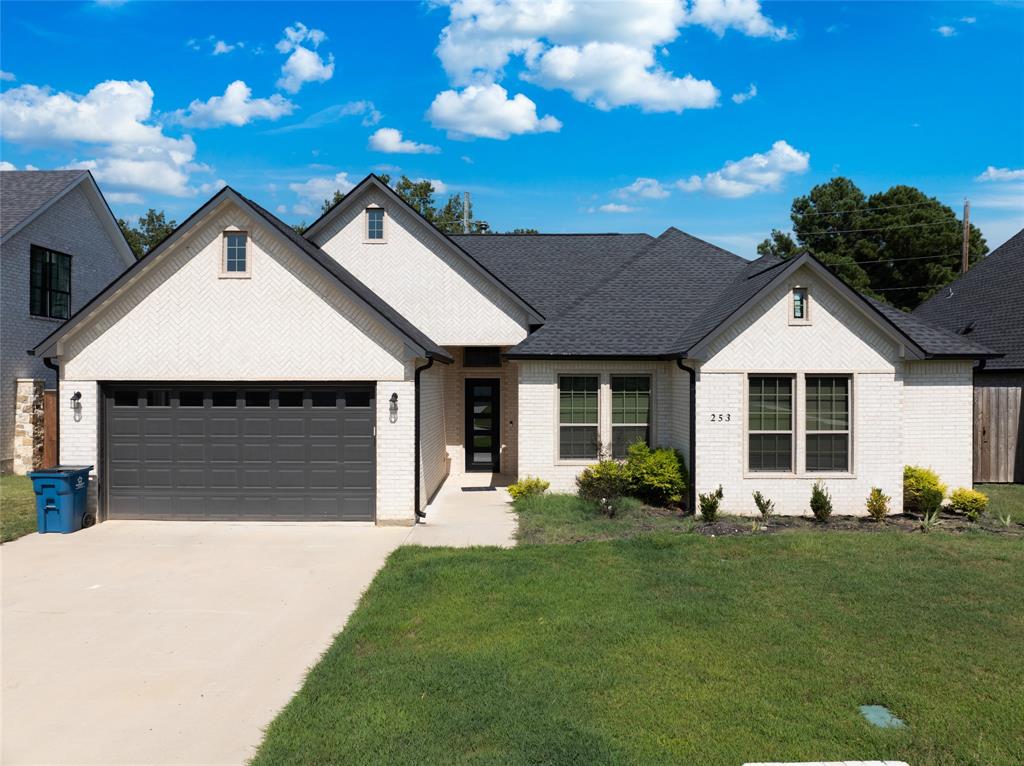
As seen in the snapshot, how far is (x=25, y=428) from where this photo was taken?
1797 cm

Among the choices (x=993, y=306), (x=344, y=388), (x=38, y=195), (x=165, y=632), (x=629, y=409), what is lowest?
(x=165, y=632)

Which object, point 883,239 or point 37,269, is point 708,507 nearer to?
point 37,269

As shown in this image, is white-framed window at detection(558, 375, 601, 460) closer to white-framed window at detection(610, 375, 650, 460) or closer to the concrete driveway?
white-framed window at detection(610, 375, 650, 460)

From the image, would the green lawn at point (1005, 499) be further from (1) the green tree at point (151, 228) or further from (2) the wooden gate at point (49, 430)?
(1) the green tree at point (151, 228)

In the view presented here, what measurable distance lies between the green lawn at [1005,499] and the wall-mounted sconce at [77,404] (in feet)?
56.5

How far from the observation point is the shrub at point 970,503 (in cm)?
1236

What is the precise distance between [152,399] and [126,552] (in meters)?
3.26

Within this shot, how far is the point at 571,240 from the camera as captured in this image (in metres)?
20.3

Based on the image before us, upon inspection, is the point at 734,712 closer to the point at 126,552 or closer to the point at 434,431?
→ the point at 126,552

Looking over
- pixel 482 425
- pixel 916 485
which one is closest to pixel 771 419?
pixel 916 485

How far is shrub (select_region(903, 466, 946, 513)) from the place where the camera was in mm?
12711

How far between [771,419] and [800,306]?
2197 mm

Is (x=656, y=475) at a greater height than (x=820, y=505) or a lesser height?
greater

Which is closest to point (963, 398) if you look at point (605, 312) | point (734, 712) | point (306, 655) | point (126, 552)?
point (605, 312)
